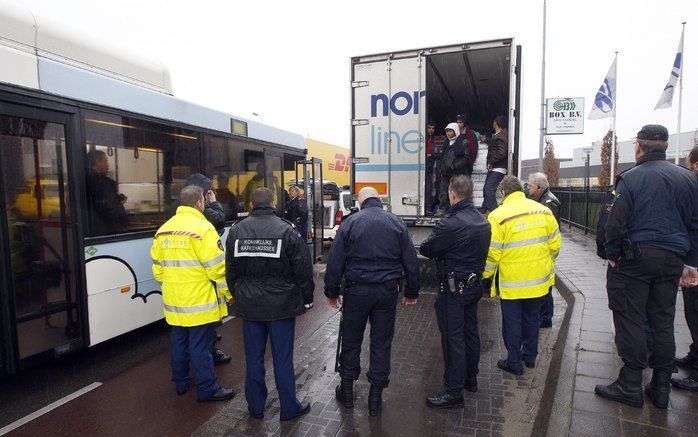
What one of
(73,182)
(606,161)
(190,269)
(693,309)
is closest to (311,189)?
(73,182)

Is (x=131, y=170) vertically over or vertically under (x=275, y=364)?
over

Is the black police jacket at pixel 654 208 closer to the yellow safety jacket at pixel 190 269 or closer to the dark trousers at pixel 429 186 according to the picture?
the yellow safety jacket at pixel 190 269

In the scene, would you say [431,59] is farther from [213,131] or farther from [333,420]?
[333,420]

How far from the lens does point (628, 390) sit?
11.3 feet

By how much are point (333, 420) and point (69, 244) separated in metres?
3.01

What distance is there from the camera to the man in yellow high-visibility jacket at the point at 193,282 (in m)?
3.71

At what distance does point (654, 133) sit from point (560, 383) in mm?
2262

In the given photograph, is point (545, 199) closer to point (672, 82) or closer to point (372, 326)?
point (372, 326)

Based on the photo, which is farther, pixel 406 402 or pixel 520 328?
pixel 520 328

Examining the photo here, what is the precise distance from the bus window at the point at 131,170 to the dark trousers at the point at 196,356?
151cm

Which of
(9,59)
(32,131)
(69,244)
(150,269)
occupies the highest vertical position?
(9,59)

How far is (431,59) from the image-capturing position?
24.2ft

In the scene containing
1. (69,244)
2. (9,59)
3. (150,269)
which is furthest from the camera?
(150,269)


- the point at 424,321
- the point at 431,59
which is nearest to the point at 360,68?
the point at 431,59
